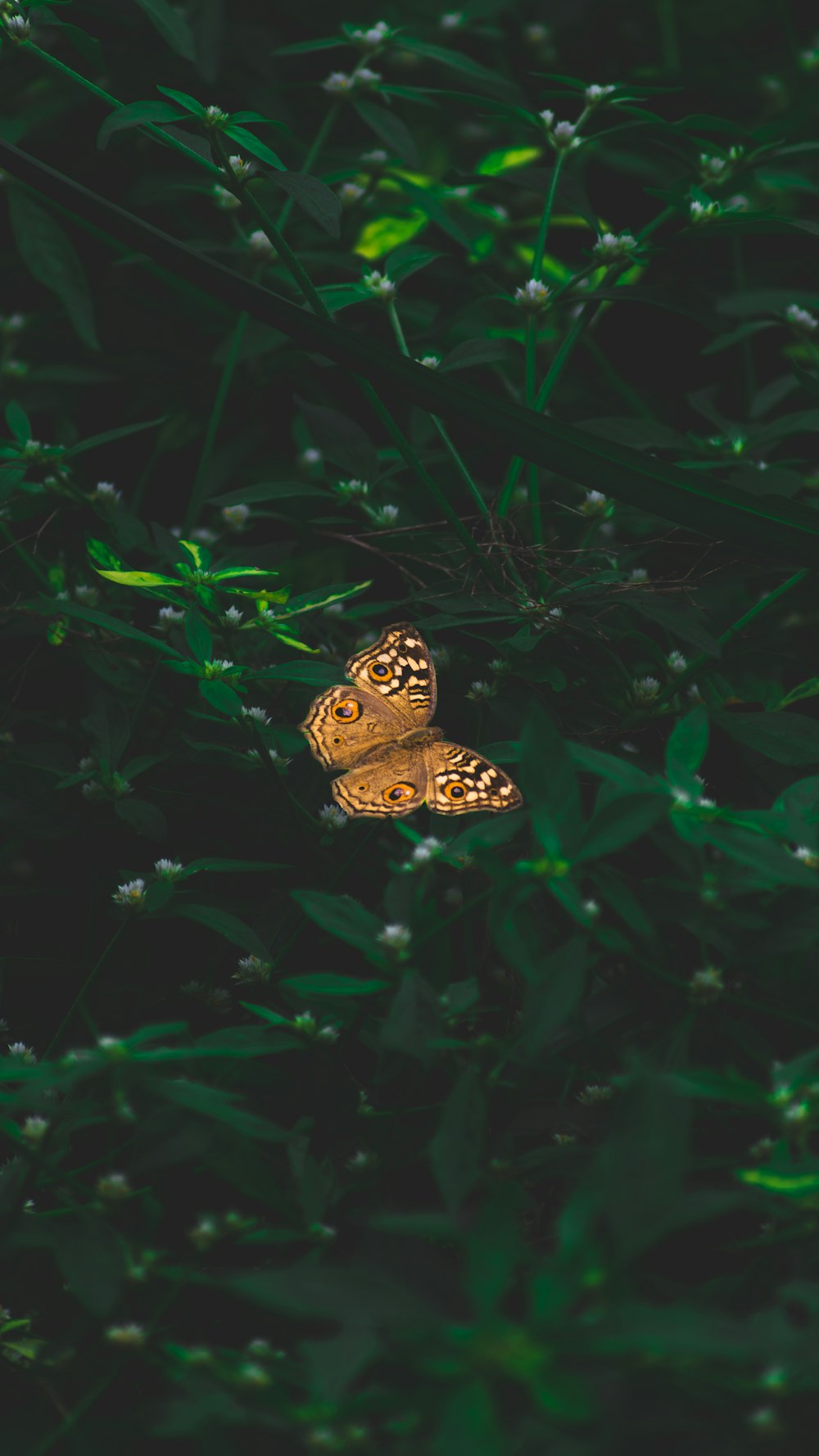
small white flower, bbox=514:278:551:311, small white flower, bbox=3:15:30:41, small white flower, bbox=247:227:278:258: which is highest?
small white flower, bbox=3:15:30:41

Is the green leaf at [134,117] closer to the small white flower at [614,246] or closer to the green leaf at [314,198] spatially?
the green leaf at [314,198]

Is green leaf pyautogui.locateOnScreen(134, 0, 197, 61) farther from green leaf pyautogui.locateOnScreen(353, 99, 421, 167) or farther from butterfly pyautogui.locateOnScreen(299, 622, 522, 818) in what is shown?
butterfly pyautogui.locateOnScreen(299, 622, 522, 818)

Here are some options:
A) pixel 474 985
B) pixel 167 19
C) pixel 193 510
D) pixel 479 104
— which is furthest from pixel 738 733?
pixel 167 19

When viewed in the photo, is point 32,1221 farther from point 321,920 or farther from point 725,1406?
point 725,1406

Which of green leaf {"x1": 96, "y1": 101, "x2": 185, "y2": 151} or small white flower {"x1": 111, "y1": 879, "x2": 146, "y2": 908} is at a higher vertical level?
green leaf {"x1": 96, "y1": 101, "x2": 185, "y2": 151}

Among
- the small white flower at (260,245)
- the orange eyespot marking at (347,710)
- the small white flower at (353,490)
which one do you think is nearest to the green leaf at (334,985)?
the orange eyespot marking at (347,710)

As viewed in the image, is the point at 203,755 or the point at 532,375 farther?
the point at 532,375

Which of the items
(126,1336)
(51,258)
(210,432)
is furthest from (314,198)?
(126,1336)

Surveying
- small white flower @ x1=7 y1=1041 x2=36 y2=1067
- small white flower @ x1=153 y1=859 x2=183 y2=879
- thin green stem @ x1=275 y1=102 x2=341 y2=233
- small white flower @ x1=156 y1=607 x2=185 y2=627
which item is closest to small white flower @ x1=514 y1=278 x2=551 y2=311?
thin green stem @ x1=275 y1=102 x2=341 y2=233
